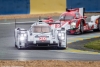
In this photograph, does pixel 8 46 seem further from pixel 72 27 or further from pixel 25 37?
pixel 72 27

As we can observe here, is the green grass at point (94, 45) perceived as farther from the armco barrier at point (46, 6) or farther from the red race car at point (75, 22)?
the armco barrier at point (46, 6)

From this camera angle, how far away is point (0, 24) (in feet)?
102

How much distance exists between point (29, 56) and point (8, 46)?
348 cm

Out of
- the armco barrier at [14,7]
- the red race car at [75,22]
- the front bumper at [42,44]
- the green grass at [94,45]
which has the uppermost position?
the armco barrier at [14,7]

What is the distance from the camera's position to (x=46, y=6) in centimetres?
3825

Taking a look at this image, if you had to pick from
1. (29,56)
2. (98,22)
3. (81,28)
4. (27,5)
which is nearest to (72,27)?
(81,28)

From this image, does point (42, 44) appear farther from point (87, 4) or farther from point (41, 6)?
point (87, 4)

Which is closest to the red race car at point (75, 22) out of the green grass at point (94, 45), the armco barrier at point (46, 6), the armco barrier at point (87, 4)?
the green grass at point (94, 45)

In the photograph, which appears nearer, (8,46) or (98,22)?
(8,46)

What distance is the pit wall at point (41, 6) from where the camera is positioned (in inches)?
1464

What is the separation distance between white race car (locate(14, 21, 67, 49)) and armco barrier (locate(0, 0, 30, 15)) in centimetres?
1847

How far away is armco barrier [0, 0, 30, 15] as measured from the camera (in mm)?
37125

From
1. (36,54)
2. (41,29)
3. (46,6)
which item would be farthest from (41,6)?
(36,54)

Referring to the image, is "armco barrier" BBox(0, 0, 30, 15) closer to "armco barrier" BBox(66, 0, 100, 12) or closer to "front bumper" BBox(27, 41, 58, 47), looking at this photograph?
"armco barrier" BBox(66, 0, 100, 12)
